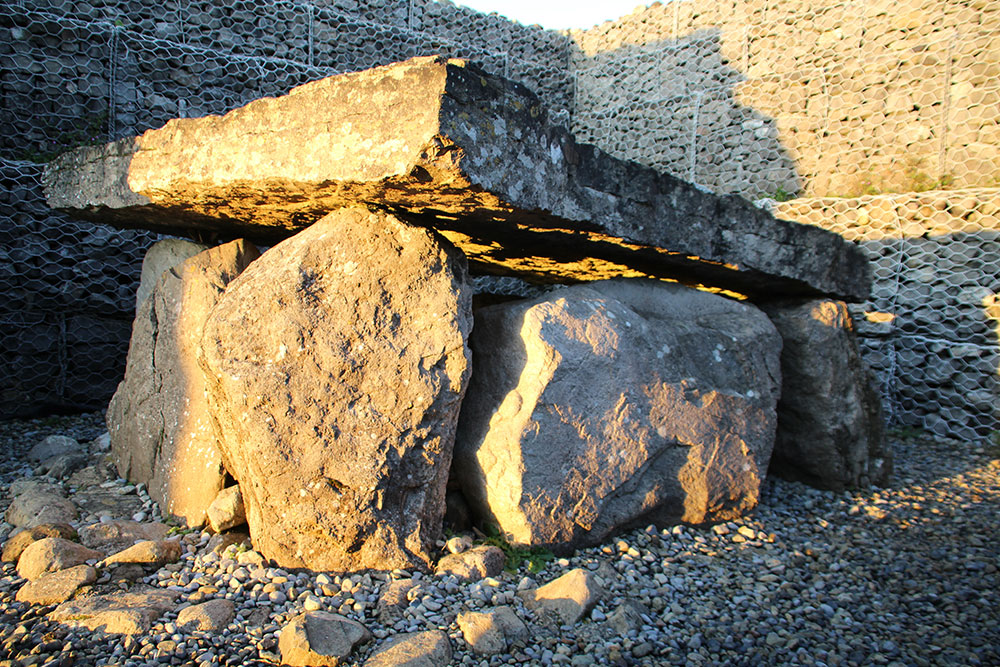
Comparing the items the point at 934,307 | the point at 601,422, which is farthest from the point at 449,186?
the point at 934,307

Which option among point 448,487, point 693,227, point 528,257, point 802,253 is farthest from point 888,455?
point 448,487

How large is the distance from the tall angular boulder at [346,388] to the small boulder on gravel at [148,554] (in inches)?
12.6

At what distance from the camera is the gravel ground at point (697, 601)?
79.6 inches

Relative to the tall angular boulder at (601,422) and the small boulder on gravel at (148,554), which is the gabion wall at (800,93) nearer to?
the tall angular boulder at (601,422)

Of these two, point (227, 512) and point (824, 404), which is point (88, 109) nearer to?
point (227, 512)

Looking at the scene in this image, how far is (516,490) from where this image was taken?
2623 millimetres

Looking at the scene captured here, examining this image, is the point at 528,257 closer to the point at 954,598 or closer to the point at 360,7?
the point at 954,598

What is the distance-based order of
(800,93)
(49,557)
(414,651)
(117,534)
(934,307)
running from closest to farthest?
(414,651), (49,557), (117,534), (934,307), (800,93)

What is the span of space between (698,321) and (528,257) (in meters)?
1.01

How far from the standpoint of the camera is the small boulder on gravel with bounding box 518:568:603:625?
224cm

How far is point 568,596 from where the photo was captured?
7.52ft

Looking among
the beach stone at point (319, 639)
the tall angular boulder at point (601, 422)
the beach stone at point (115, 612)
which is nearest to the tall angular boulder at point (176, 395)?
the beach stone at point (115, 612)

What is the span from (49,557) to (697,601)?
2495mm

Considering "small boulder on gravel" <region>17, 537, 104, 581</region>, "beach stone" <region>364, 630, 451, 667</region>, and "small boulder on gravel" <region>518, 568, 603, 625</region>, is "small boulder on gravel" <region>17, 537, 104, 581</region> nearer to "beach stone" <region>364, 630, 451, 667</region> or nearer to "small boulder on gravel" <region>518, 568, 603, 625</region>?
"beach stone" <region>364, 630, 451, 667</region>
